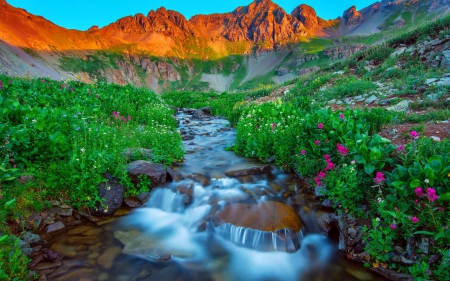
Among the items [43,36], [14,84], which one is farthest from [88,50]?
[14,84]

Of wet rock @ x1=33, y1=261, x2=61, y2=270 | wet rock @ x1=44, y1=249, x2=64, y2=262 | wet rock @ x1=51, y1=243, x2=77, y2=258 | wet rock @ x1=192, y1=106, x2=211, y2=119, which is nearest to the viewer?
wet rock @ x1=33, y1=261, x2=61, y2=270

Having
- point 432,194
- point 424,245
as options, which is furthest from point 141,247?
point 432,194

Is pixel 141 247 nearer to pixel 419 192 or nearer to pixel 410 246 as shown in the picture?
pixel 410 246

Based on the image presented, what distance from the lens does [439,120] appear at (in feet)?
22.2

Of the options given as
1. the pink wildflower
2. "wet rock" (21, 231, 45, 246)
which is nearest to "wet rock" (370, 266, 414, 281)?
the pink wildflower

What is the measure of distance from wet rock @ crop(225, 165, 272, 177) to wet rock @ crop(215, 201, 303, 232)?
1.51 meters

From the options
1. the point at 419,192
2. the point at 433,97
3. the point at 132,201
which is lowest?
the point at 132,201

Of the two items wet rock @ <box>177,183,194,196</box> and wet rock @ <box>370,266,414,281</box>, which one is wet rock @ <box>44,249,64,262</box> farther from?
wet rock @ <box>370,266,414,281</box>

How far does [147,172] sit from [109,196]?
107 cm

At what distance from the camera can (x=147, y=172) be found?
6539 mm

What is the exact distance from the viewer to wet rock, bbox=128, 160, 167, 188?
6.35 meters

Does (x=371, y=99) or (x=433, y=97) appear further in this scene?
(x=371, y=99)

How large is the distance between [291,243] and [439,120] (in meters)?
5.31

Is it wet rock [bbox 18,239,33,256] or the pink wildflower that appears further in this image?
the pink wildflower
